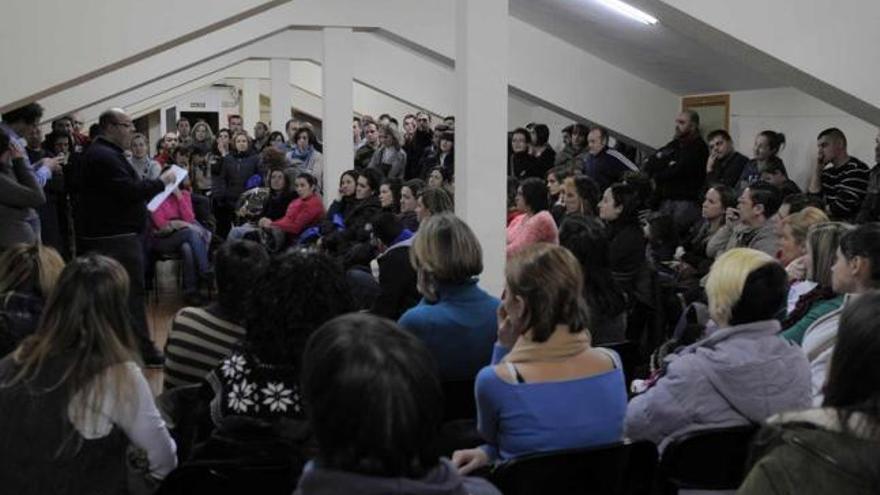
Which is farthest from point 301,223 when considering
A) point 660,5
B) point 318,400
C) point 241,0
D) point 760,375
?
point 318,400

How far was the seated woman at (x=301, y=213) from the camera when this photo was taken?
8.42 m

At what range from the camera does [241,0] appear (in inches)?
251

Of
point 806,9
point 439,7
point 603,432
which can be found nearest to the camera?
point 603,432

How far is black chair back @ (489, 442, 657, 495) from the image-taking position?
88.3 inches

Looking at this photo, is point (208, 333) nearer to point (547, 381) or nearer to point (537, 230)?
point (547, 381)

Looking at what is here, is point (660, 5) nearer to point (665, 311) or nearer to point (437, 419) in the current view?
point (665, 311)

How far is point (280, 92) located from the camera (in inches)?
558

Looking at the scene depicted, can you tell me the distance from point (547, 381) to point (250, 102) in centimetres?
2050

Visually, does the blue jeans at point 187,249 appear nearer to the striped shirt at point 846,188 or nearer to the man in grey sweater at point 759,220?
the man in grey sweater at point 759,220

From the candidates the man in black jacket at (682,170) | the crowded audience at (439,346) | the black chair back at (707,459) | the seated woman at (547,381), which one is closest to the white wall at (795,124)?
the man in black jacket at (682,170)

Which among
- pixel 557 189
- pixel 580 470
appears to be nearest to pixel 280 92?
pixel 557 189

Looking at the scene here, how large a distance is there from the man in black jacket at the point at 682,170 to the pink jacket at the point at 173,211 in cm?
399

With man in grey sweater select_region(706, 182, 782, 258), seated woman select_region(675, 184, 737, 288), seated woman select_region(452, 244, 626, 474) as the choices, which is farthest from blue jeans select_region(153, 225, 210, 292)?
seated woman select_region(452, 244, 626, 474)

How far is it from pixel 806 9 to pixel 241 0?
11.6 feet
